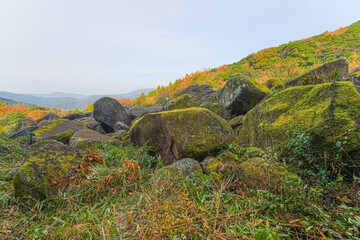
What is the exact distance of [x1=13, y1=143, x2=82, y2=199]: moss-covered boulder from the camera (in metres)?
2.53

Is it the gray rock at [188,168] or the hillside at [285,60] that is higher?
the hillside at [285,60]

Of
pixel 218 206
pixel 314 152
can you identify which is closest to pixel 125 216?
pixel 218 206

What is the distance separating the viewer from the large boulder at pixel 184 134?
371cm

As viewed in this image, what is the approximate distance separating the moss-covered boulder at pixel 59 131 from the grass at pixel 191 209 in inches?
139

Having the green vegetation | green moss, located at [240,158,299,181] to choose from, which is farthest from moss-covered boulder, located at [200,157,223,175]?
the green vegetation

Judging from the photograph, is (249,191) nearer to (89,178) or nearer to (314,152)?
(314,152)

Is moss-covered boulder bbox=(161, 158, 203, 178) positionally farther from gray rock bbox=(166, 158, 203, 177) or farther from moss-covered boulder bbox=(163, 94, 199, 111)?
moss-covered boulder bbox=(163, 94, 199, 111)

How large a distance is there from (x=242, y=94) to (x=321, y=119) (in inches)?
164

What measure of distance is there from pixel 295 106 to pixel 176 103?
5.31 meters

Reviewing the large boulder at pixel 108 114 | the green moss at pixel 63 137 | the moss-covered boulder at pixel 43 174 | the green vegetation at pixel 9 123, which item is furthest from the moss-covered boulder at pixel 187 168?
the green vegetation at pixel 9 123

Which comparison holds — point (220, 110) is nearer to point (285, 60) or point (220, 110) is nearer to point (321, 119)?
point (321, 119)

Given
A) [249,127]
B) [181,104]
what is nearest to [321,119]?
[249,127]

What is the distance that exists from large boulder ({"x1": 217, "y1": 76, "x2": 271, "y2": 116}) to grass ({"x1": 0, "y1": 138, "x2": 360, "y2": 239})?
14.4 feet

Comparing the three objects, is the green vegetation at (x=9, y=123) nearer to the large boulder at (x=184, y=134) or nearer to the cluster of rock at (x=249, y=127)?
the cluster of rock at (x=249, y=127)
